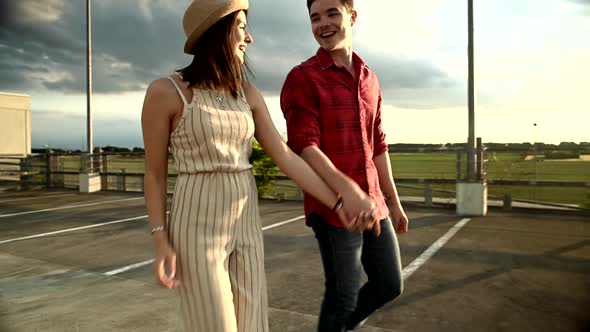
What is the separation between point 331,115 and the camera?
2.04 meters

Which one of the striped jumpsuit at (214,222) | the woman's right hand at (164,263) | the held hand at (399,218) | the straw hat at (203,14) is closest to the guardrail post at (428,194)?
the held hand at (399,218)

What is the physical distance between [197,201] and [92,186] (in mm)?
13196

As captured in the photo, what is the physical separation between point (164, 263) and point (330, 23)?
1251 millimetres

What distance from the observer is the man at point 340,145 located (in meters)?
2.00

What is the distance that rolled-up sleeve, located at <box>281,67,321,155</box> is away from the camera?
1.92m

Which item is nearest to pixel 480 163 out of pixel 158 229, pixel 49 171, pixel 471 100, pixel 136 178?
pixel 471 100

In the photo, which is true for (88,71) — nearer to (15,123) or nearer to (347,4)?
(347,4)

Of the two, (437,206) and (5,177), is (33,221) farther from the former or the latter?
(5,177)

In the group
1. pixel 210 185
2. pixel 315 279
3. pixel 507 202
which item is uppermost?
pixel 210 185

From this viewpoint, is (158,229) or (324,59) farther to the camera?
(324,59)

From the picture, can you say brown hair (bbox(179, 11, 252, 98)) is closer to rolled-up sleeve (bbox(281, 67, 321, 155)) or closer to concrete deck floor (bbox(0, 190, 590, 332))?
rolled-up sleeve (bbox(281, 67, 321, 155))

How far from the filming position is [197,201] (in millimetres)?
1536

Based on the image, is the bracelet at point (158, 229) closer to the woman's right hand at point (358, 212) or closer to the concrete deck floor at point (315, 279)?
the woman's right hand at point (358, 212)

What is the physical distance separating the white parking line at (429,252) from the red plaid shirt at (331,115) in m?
2.29
